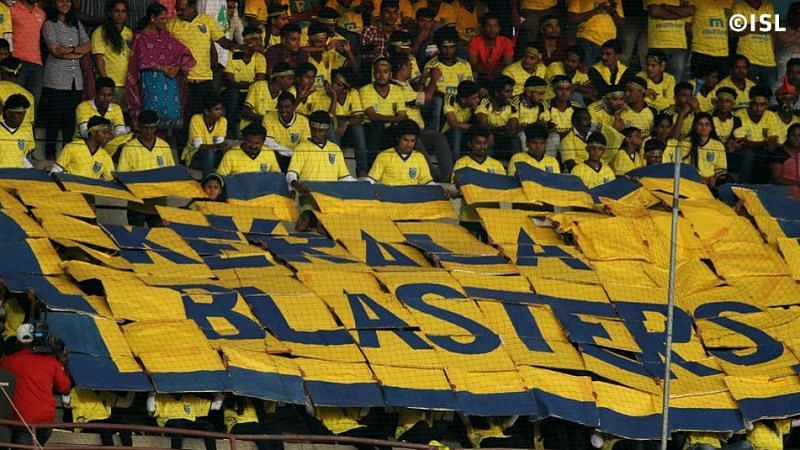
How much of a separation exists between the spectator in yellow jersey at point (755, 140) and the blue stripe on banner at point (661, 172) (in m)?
0.91

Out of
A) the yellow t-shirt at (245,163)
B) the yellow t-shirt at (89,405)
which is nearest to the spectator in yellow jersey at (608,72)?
the yellow t-shirt at (245,163)

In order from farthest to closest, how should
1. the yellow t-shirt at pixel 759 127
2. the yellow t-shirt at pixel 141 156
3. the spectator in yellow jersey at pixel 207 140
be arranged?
the yellow t-shirt at pixel 759 127 → the spectator in yellow jersey at pixel 207 140 → the yellow t-shirt at pixel 141 156

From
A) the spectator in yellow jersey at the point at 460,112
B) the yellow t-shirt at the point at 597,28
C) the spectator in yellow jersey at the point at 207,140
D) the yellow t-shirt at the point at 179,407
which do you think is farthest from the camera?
the yellow t-shirt at the point at 597,28

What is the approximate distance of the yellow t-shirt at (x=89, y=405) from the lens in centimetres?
1778

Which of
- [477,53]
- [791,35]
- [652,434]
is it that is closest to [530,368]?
[652,434]

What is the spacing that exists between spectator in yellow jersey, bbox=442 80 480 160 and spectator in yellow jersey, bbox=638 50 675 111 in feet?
6.34

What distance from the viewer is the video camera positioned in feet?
57.2

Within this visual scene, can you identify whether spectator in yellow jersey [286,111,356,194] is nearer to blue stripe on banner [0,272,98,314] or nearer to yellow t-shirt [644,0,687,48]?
blue stripe on banner [0,272,98,314]

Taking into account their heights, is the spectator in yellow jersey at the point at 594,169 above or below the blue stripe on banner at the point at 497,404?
above

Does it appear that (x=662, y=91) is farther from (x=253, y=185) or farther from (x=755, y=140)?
(x=253, y=185)

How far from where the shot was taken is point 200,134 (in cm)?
2073

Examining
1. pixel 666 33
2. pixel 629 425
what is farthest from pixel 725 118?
pixel 629 425

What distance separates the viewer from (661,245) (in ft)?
67.7

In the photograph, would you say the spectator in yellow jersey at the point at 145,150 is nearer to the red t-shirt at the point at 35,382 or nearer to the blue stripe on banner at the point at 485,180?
the blue stripe on banner at the point at 485,180
